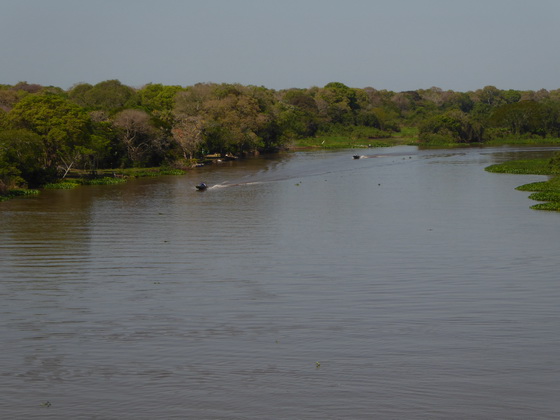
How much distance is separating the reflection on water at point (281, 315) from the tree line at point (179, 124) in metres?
21.2

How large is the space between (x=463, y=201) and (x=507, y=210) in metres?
6.15

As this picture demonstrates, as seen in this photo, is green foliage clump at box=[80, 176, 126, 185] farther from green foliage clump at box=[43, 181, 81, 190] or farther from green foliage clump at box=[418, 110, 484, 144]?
green foliage clump at box=[418, 110, 484, 144]

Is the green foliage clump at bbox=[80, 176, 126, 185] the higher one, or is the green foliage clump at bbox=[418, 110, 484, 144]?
the green foliage clump at bbox=[418, 110, 484, 144]

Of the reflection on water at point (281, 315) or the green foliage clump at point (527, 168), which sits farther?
the green foliage clump at point (527, 168)

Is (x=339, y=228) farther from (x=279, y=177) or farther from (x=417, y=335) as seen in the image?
(x=279, y=177)

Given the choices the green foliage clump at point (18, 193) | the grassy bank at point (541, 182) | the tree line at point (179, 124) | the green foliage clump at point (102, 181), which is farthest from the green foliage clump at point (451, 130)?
the green foliage clump at point (18, 193)

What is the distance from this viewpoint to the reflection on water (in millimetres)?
13461

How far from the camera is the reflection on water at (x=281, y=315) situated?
13.5m

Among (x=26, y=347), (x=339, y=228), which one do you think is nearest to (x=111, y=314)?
(x=26, y=347)

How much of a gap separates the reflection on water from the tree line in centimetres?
2120

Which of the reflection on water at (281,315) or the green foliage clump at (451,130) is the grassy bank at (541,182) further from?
the green foliage clump at (451,130)

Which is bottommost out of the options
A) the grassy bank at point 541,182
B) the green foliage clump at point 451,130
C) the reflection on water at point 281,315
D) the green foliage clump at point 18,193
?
the reflection on water at point 281,315

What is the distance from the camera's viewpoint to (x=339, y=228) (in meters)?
36.9

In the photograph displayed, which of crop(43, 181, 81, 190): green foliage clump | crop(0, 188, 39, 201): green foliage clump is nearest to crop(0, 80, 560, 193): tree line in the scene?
crop(0, 188, 39, 201): green foliage clump
